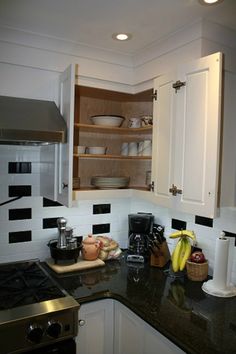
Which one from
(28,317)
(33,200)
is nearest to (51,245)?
(33,200)

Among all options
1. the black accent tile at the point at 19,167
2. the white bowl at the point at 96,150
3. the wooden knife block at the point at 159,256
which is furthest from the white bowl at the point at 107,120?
the wooden knife block at the point at 159,256

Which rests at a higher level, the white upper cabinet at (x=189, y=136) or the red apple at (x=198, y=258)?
the white upper cabinet at (x=189, y=136)

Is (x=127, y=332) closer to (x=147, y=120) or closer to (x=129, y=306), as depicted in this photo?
(x=129, y=306)

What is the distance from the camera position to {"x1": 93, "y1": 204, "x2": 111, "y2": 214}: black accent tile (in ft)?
7.62

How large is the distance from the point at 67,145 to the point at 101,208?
81 cm

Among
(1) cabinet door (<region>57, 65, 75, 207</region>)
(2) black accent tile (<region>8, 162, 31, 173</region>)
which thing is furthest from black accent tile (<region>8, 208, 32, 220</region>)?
(1) cabinet door (<region>57, 65, 75, 207</region>)

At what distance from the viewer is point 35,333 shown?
1.36 m

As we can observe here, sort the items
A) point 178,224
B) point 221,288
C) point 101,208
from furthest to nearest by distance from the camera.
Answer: point 101,208 < point 178,224 < point 221,288

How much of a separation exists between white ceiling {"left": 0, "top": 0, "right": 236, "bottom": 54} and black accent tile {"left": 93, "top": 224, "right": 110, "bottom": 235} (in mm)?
1335

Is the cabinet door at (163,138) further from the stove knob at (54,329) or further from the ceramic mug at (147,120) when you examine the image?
the stove knob at (54,329)

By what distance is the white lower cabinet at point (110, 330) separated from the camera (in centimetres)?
152

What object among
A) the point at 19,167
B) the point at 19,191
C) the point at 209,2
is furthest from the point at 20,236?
the point at 209,2

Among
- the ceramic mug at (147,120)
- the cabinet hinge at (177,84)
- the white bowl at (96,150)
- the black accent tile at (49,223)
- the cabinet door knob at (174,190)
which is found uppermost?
the cabinet hinge at (177,84)

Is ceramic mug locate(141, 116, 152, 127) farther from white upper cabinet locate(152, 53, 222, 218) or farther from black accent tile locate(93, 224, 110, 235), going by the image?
black accent tile locate(93, 224, 110, 235)
